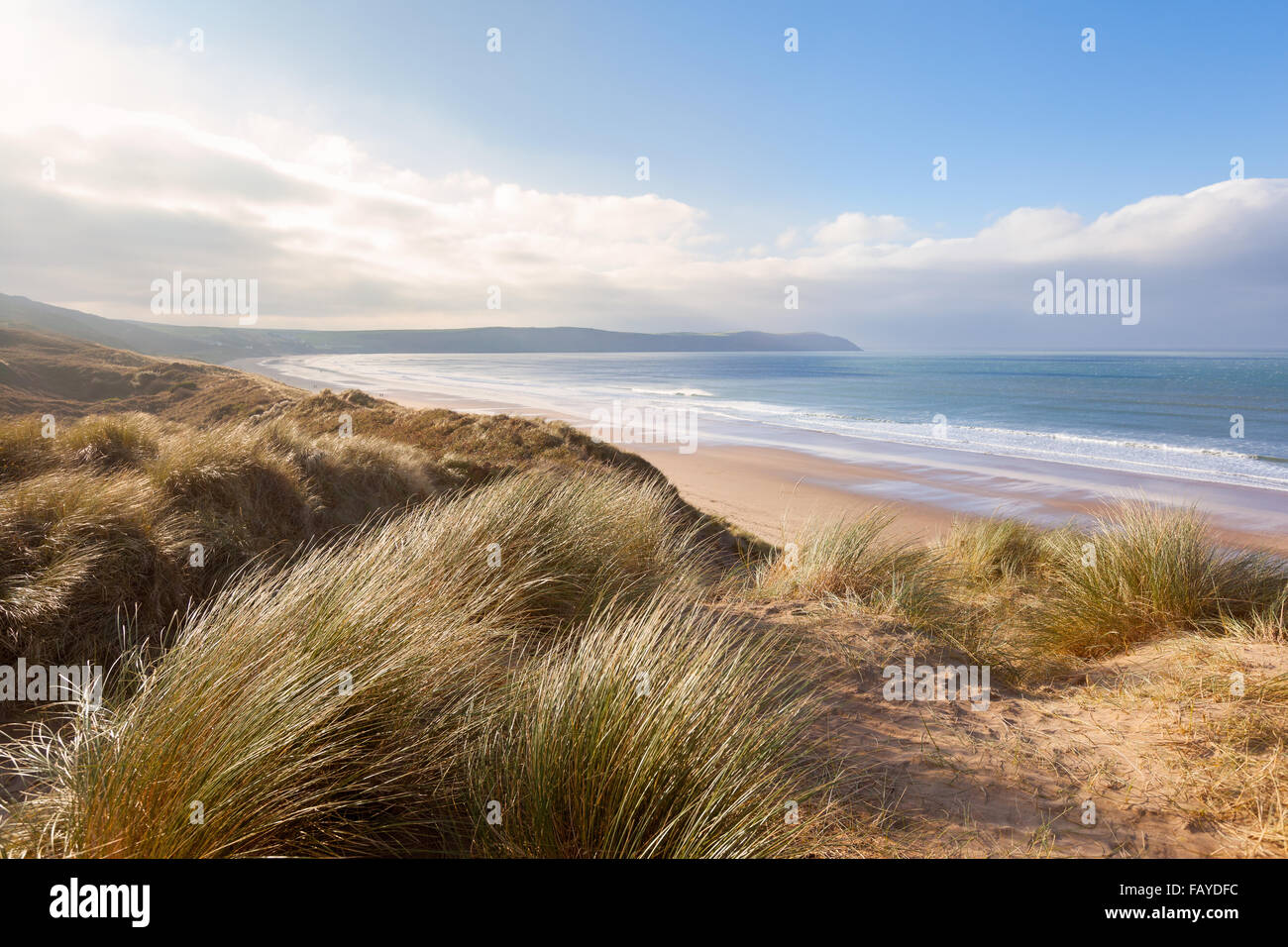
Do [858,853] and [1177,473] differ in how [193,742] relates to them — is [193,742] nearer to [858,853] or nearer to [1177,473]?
[858,853]

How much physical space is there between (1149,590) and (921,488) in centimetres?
1472

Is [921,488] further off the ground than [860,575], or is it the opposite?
[860,575]

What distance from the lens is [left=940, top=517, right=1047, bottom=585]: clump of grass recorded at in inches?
325

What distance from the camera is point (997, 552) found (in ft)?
29.5

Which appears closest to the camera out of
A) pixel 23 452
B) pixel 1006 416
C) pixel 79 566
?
pixel 79 566

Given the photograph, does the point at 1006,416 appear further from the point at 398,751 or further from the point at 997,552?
the point at 398,751

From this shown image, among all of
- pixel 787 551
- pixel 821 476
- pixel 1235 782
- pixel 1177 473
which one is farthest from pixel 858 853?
pixel 1177 473

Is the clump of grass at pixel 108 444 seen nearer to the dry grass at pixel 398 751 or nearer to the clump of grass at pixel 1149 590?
the dry grass at pixel 398 751

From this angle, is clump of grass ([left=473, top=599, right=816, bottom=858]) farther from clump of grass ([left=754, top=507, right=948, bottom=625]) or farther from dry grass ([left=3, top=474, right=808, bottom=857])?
clump of grass ([left=754, top=507, right=948, bottom=625])

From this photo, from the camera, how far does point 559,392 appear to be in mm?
50406

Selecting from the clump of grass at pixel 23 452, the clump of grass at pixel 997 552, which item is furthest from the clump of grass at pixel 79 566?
the clump of grass at pixel 997 552
